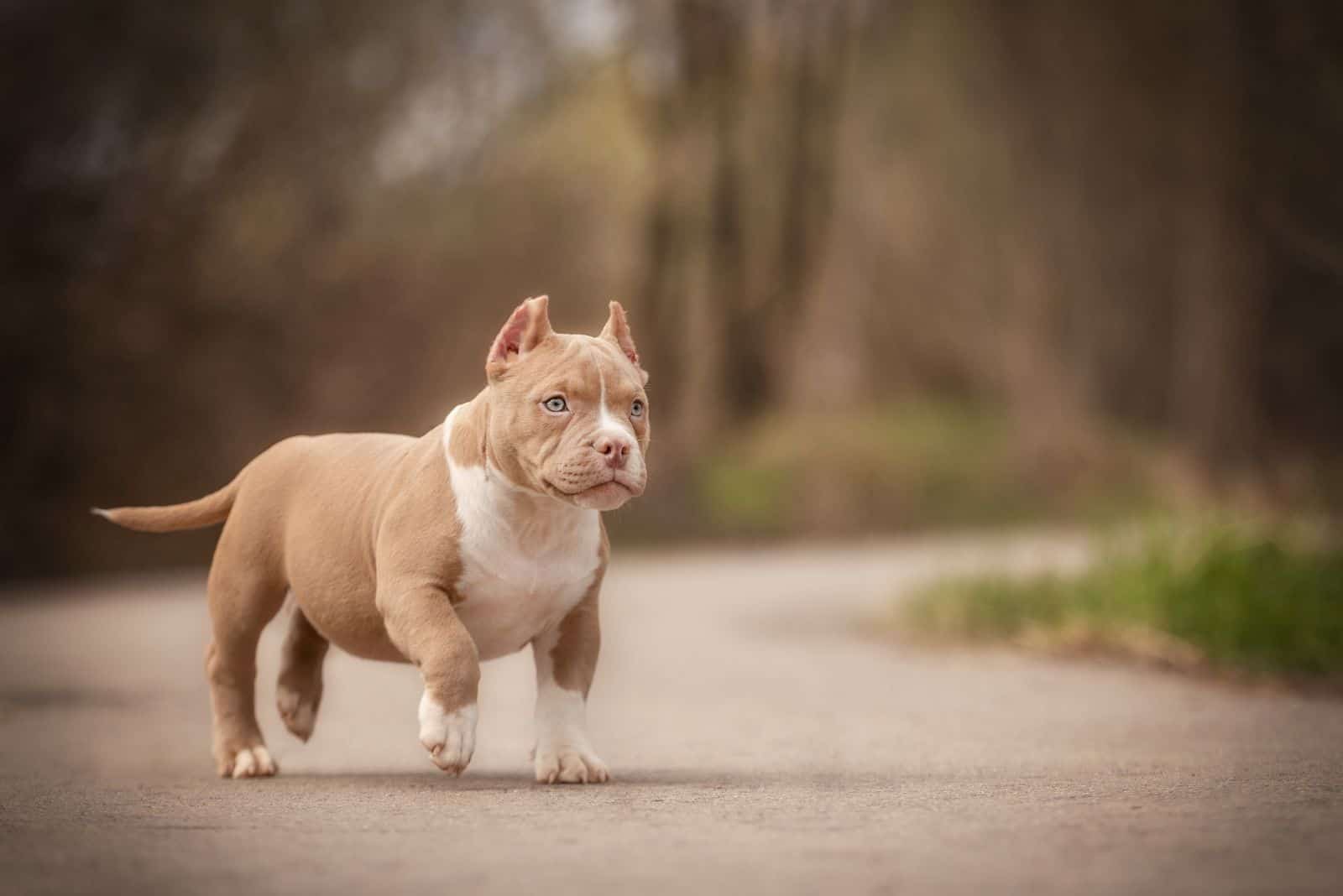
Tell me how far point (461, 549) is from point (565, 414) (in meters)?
0.49

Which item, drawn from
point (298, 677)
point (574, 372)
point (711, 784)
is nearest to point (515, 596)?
point (574, 372)

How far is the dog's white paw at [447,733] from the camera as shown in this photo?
466 centimetres

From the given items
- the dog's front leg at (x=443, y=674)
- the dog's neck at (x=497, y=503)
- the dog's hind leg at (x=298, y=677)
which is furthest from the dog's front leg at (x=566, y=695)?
the dog's hind leg at (x=298, y=677)

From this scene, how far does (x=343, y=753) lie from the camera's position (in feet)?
21.6

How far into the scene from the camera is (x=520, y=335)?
16.7 feet

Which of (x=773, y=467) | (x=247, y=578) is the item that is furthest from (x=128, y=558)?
(x=247, y=578)

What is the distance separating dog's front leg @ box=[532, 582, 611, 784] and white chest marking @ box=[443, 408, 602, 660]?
0.11 m

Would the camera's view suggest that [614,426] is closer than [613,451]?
No

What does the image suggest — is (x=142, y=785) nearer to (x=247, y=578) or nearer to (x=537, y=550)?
(x=247, y=578)

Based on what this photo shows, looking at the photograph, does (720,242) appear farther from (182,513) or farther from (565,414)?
(565,414)

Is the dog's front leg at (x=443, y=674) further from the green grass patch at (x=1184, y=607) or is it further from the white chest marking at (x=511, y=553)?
the green grass patch at (x=1184, y=607)

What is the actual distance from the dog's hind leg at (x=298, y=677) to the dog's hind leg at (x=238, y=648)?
0.10 m

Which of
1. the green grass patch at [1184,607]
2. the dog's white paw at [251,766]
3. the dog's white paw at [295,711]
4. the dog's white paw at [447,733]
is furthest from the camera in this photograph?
the green grass patch at [1184,607]

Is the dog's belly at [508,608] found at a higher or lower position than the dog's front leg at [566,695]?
higher
